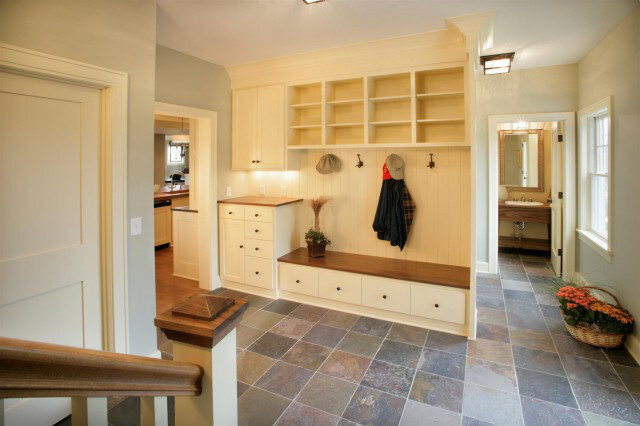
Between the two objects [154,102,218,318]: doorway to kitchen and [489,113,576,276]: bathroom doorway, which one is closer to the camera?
[154,102,218,318]: doorway to kitchen

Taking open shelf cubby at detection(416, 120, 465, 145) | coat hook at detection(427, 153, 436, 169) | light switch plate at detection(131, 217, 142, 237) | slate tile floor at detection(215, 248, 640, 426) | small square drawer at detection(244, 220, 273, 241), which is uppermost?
open shelf cubby at detection(416, 120, 465, 145)

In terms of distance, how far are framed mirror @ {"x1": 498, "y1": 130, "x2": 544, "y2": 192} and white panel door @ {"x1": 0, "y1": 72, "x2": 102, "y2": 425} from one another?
20.2ft

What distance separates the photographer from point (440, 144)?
3.26 meters

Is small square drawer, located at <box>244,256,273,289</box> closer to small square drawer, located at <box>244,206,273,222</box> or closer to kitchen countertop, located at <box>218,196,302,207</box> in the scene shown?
small square drawer, located at <box>244,206,273,222</box>

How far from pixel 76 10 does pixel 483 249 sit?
16.2 ft

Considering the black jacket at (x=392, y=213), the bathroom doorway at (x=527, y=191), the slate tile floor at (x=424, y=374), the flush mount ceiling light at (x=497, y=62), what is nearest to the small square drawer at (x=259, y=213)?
the slate tile floor at (x=424, y=374)

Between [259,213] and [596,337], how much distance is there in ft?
10.7

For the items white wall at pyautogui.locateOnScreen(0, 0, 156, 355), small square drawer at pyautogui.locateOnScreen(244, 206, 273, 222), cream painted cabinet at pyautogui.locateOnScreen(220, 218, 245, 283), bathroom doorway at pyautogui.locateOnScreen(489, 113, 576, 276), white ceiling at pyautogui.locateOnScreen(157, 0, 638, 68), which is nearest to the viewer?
white wall at pyautogui.locateOnScreen(0, 0, 156, 355)

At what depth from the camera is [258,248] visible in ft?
13.2

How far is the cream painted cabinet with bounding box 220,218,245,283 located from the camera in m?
4.12

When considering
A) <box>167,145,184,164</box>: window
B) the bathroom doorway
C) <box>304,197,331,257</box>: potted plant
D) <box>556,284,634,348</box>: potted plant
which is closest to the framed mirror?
→ the bathroom doorway

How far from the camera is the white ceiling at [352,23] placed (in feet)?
8.72

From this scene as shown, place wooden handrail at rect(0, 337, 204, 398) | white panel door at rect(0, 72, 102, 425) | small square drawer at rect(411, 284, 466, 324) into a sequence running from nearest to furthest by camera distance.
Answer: wooden handrail at rect(0, 337, 204, 398)
white panel door at rect(0, 72, 102, 425)
small square drawer at rect(411, 284, 466, 324)

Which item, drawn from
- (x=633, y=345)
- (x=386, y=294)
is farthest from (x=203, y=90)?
(x=633, y=345)
